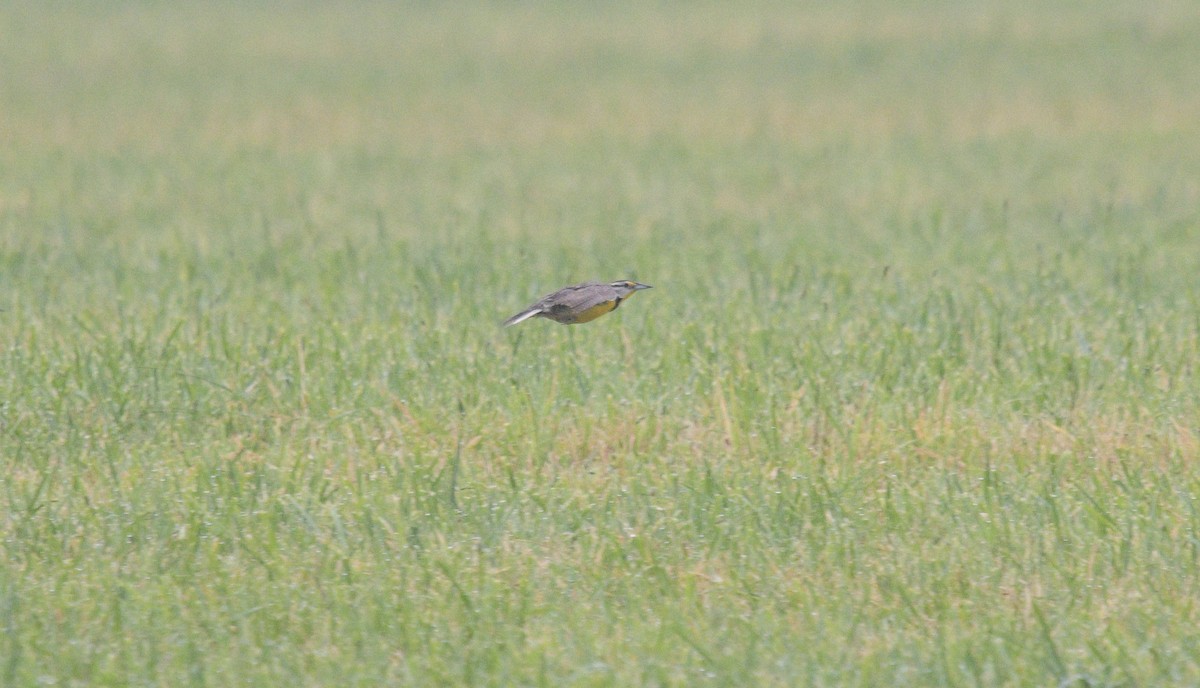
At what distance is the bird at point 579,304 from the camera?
6.27 m

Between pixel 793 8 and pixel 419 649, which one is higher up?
pixel 419 649

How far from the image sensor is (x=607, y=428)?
6.28 m

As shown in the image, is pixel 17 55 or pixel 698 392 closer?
pixel 698 392

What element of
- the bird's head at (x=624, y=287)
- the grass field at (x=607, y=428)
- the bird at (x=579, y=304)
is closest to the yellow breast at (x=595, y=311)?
the bird at (x=579, y=304)

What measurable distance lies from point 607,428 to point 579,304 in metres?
0.47

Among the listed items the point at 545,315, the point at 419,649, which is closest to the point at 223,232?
the point at 545,315

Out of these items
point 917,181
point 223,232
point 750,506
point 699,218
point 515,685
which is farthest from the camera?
point 917,181

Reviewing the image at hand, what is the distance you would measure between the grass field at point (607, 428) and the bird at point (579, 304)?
36 centimetres

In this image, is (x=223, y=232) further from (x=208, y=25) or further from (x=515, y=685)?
(x=208, y=25)

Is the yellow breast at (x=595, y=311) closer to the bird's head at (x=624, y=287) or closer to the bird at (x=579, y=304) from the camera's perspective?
the bird at (x=579, y=304)

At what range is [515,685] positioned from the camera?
13.9ft

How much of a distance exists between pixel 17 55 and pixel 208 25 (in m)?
5.73

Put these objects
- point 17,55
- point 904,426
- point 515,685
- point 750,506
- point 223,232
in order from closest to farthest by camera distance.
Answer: point 515,685, point 750,506, point 904,426, point 223,232, point 17,55

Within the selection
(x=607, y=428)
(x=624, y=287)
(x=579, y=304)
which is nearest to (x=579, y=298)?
(x=579, y=304)
